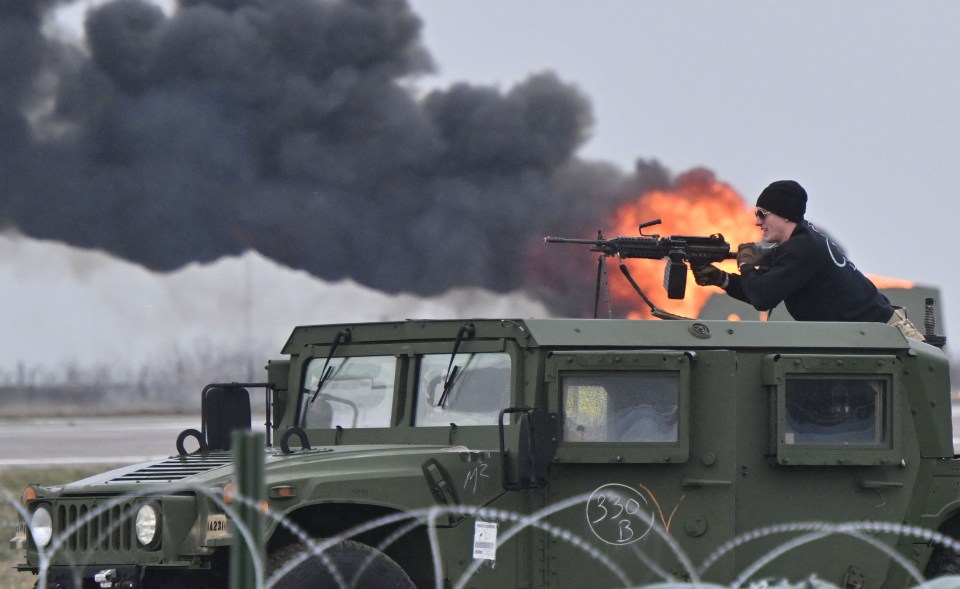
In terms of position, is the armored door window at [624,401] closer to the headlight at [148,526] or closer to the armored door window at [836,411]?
the armored door window at [836,411]

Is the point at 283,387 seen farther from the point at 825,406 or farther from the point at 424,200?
the point at 424,200

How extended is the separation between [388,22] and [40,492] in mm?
20488

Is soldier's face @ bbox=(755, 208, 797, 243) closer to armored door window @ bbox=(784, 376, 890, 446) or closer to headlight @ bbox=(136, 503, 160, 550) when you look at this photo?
armored door window @ bbox=(784, 376, 890, 446)

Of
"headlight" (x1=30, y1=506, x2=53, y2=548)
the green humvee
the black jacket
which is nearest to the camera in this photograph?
the green humvee

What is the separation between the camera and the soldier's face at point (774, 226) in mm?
8422

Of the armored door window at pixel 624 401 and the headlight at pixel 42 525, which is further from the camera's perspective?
the armored door window at pixel 624 401

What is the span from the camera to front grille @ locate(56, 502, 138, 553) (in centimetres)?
697

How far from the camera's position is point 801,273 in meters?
8.28

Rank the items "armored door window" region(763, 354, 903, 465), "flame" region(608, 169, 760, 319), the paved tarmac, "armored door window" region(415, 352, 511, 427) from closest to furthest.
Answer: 1. "armored door window" region(763, 354, 903, 465)
2. "armored door window" region(415, 352, 511, 427)
3. "flame" region(608, 169, 760, 319)
4. the paved tarmac

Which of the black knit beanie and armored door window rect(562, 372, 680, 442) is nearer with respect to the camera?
armored door window rect(562, 372, 680, 442)

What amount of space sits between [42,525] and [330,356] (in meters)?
1.67

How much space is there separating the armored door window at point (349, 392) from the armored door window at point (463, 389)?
0.18 m

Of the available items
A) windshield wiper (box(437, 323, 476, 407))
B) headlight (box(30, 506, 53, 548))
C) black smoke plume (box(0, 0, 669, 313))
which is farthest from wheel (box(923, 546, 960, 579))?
black smoke plume (box(0, 0, 669, 313))

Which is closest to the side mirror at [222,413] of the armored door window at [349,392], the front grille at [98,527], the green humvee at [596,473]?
the armored door window at [349,392]
